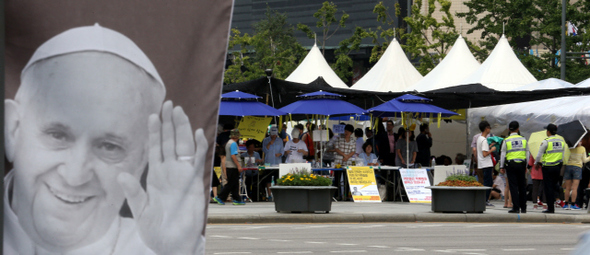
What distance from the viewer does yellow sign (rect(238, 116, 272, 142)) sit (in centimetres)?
2362

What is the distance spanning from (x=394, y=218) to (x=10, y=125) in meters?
15.0

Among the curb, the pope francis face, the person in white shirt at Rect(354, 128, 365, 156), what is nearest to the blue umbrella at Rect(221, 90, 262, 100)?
the person in white shirt at Rect(354, 128, 365, 156)

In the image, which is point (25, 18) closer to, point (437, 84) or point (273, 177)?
point (273, 177)

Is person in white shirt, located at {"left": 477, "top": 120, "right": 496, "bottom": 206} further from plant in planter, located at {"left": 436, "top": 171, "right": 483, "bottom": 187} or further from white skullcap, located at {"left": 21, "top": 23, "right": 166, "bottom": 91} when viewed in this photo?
white skullcap, located at {"left": 21, "top": 23, "right": 166, "bottom": 91}

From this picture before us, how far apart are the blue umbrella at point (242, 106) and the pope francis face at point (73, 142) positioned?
19178 millimetres

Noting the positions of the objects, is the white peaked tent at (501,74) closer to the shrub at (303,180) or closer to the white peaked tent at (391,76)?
the white peaked tent at (391,76)

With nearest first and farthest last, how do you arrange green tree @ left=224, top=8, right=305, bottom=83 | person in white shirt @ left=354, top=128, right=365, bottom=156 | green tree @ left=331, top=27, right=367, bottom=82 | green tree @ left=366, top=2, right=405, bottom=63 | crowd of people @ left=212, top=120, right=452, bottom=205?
crowd of people @ left=212, top=120, right=452, bottom=205 → person in white shirt @ left=354, top=128, right=365, bottom=156 → green tree @ left=366, top=2, right=405, bottom=63 → green tree @ left=331, top=27, right=367, bottom=82 → green tree @ left=224, top=8, right=305, bottom=83

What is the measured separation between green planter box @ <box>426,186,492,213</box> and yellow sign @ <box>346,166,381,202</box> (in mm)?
3772

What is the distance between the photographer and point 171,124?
117 inches

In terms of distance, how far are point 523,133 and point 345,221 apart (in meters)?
11.0

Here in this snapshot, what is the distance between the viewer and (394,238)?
1348 centimetres

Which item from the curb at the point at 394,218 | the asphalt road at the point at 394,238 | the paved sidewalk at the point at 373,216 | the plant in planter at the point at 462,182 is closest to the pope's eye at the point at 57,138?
the asphalt road at the point at 394,238

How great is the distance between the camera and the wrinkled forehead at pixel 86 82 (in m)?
2.79

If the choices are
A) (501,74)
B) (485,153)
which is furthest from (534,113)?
(485,153)
